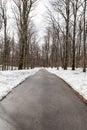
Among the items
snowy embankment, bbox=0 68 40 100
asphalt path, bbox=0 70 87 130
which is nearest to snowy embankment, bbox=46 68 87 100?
asphalt path, bbox=0 70 87 130

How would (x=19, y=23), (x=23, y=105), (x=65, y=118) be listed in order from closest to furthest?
(x=65, y=118), (x=23, y=105), (x=19, y=23)

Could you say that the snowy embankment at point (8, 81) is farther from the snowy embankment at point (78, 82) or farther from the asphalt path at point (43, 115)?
the snowy embankment at point (78, 82)

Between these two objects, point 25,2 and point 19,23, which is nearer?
point 25,2

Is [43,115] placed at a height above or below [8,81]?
below

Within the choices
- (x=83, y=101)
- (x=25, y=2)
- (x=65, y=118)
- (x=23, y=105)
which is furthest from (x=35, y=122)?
(x=25, y=2)

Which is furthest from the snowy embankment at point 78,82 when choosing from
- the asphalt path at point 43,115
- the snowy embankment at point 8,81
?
the snowy embankment at point 8,81

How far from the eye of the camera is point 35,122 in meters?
4.98

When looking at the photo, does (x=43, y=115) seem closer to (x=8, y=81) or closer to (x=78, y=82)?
(x=78, y=82)

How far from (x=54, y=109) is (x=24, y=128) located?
6.16 feet

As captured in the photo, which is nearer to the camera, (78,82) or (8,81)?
(78,82)

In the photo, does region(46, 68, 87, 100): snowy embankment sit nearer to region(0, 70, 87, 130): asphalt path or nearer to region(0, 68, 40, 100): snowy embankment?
region(0, 70, 87, 130): asphalt path

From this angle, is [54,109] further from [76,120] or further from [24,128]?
[24,128]

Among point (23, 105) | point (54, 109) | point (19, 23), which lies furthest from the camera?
point (19, 23)

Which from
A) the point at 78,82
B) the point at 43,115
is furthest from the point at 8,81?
the point at 43,115
